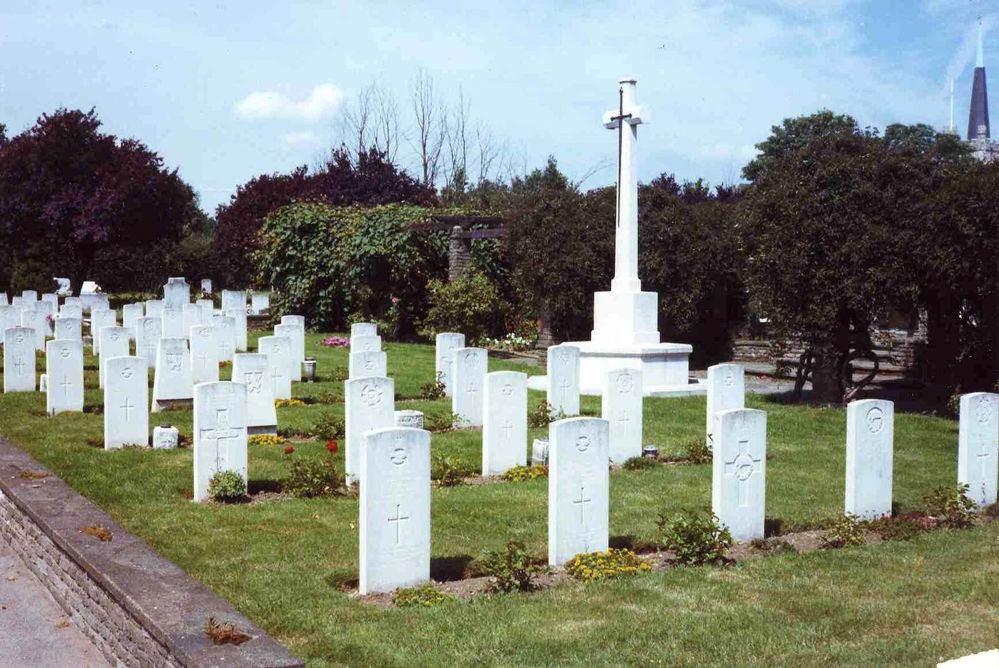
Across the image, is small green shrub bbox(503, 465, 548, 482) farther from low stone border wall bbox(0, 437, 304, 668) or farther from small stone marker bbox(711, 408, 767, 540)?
low stone border wall bbox(0, 437, 304, 668)

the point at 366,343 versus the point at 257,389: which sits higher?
the point at 366,343

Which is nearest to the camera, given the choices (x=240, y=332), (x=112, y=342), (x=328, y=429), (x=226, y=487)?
(x=226, y=487)

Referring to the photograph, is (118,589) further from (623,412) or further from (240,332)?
(240,332)

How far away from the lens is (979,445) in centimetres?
903

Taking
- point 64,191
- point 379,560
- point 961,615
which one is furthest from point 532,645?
point 64,191

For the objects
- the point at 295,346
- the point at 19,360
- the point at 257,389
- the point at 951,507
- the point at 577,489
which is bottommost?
the point at 951,507

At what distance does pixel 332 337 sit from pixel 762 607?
19.2 m

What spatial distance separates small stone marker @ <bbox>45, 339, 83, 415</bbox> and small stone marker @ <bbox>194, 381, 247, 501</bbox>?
15.7 feet

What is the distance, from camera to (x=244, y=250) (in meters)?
41.7

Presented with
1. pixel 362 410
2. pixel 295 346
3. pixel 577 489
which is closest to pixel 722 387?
pixel 362 410

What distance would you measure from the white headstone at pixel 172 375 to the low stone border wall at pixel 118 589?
4.71 metres

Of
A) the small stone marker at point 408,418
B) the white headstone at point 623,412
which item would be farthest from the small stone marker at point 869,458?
the small stone marker at point 408,418

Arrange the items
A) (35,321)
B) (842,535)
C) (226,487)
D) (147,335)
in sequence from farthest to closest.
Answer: (35,321), (147,335), (226,487), (842,535)

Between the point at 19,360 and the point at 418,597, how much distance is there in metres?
10.8
